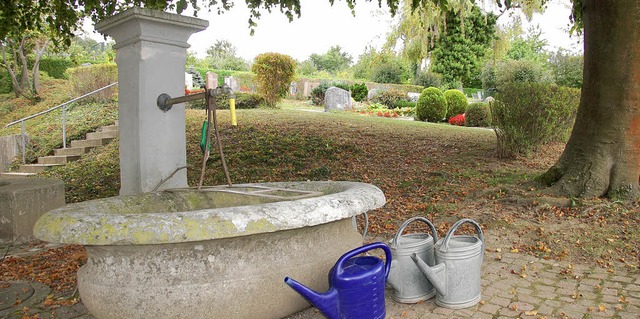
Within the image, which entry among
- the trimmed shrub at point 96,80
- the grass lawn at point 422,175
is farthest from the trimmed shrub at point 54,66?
the grass lawn at point 422,175

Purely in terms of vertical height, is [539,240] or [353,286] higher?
[353,286]

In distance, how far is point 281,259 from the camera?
2.53 meters

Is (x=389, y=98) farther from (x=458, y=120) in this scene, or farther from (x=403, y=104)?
(x=458, y=120)

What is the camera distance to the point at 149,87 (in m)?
3.89

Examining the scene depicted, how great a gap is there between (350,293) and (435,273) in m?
0.85

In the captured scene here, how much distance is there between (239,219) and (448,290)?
165cm

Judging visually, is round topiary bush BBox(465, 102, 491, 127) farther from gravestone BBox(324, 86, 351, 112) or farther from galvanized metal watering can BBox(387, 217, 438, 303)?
galvanized metal watering can BBox(387, 217, 438, 303)

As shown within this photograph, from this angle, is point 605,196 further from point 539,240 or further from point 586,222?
point 539,240

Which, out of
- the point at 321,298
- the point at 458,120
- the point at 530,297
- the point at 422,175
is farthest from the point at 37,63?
the point at 530,297

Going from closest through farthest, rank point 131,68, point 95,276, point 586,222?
point 95,276 < point 131,68 < point 586,222

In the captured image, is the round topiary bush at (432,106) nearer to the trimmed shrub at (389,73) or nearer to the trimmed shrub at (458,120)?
the trimmed shrub at (458,120)

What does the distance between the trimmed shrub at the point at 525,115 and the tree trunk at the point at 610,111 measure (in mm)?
2288

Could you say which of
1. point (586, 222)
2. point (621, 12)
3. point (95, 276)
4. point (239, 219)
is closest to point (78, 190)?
point (95, 276)

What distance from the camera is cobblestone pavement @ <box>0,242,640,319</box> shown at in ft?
10.3
